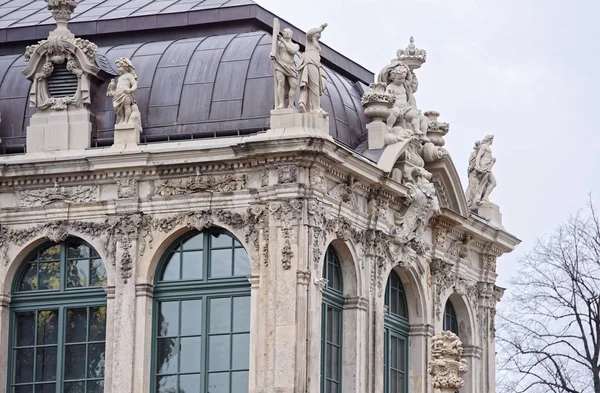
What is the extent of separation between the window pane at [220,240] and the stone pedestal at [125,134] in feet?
9.44

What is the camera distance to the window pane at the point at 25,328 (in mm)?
59094

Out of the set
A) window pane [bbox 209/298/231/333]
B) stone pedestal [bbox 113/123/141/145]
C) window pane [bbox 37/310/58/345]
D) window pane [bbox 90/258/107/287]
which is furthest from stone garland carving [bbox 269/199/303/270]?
window pane [bbox 37/310/58/345]

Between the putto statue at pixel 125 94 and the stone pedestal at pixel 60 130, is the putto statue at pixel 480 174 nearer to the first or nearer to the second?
the putto statue at pixel 125 94

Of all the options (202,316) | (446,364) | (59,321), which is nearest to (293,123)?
(202,316)

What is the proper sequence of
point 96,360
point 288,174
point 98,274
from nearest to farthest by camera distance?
point 288,174, point 96,360, point 98,274

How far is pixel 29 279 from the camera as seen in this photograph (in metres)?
59.3

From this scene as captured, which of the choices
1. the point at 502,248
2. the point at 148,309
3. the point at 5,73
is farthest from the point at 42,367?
the point at 502,248

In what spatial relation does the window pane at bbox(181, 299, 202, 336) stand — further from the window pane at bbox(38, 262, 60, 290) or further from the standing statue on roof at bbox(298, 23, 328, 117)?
the standing statue on roof at bbox(298, 23, 328, 117)

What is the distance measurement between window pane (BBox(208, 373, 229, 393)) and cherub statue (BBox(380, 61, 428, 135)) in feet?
27.2

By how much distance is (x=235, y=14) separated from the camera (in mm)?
61250

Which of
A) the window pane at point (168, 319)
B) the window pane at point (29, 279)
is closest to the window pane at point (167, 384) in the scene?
the window pane at point (168, 319)

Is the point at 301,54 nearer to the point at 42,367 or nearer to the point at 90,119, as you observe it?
the point at 90,119

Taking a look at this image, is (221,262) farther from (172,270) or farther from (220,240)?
(172,270)

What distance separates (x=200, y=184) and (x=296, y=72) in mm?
3373
